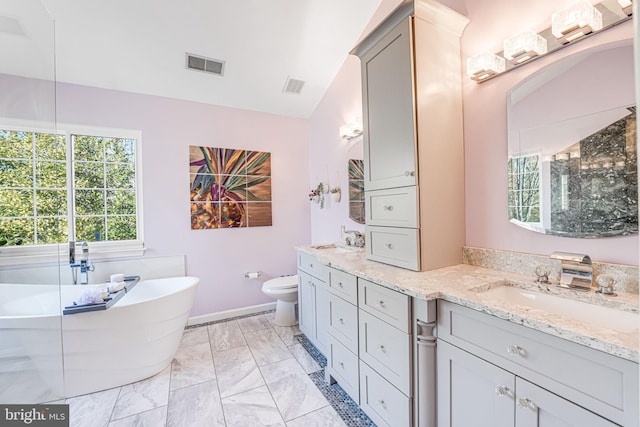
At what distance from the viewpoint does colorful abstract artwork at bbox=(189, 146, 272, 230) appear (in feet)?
9.98

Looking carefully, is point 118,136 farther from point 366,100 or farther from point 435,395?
point 435,395

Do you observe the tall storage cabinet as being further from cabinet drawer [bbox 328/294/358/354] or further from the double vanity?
cabinet drawer [bbox 328/294/358/354]

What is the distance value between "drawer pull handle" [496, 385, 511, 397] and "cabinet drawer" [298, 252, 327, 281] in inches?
49.2

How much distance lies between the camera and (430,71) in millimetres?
1514

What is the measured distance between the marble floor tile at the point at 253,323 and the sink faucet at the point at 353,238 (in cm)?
135

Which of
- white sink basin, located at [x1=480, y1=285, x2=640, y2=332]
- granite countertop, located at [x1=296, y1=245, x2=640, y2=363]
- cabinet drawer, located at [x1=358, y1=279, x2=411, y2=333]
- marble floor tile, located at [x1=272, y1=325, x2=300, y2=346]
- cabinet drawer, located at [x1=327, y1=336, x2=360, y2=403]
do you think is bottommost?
marble floor tile, located at [x1=272, y1=325, x2=300, y2=346]

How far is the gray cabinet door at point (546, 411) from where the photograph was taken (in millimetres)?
764

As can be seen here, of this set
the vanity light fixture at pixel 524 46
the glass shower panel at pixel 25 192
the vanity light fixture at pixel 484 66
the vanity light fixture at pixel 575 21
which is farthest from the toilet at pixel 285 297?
the vanity light fixture at pixel 575 21

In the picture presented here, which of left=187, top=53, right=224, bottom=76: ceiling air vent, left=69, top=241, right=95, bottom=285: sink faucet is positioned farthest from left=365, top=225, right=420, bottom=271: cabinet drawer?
left=69, top=241, right=95, bottom=285: sink faucet

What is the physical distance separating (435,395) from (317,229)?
Result: 2394 millimetres

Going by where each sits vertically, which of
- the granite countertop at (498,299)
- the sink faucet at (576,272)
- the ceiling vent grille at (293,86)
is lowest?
the granite countertop at (498,299)

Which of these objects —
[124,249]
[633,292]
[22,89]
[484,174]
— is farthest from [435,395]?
[124,249]

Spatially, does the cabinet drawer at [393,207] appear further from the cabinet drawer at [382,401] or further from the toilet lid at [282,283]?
the toilet lid at [282,283]

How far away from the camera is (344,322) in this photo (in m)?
1.76
